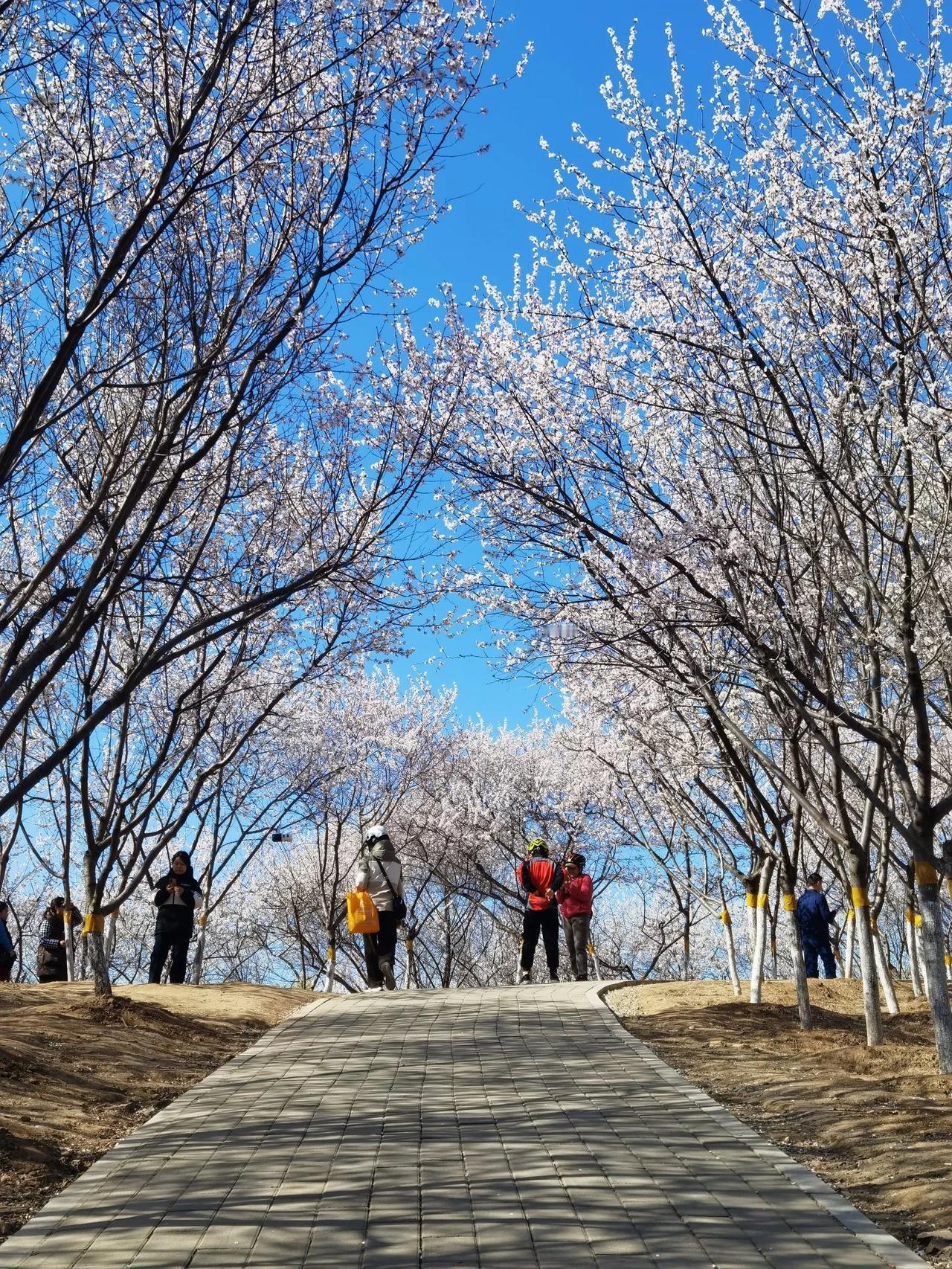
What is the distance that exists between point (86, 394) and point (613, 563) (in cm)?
514

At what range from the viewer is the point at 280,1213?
5.34m

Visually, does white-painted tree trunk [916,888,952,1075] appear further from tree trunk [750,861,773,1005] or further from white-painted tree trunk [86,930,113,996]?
white-painted tree trunk [86,930,113,996]

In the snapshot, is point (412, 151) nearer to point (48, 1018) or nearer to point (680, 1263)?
point (680, 1263)

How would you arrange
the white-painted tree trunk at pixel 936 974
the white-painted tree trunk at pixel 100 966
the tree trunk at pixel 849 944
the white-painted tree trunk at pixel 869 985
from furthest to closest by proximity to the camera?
the tree trunk at pixel 849 944
the white-painted tree trunk at pixel 100 966
the white-painted tree trunk at pixel 869 985
the white-painted tree trunk at pixel 936 974

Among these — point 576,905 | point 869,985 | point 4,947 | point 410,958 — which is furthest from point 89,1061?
point 410,958

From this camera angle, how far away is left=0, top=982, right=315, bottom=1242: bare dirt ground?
21.9 feet

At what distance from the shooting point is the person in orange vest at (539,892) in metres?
15.8

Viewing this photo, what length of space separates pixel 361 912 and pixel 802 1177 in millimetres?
9239

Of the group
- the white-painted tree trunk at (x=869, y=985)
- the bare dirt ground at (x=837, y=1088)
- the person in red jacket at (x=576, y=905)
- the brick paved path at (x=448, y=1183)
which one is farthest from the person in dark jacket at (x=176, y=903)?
the white-painted tree trunk at (x=869, y=985)

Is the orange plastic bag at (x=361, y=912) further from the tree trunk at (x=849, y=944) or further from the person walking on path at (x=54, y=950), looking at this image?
the tree trunk at (x=849, y=944)

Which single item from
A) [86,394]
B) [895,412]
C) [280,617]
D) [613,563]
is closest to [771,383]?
[895,412]

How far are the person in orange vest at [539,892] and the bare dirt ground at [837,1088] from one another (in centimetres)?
126

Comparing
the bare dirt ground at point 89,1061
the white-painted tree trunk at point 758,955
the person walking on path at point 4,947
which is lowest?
the bare dirt ground at point 89,1061

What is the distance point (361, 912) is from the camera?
14.6 meters
